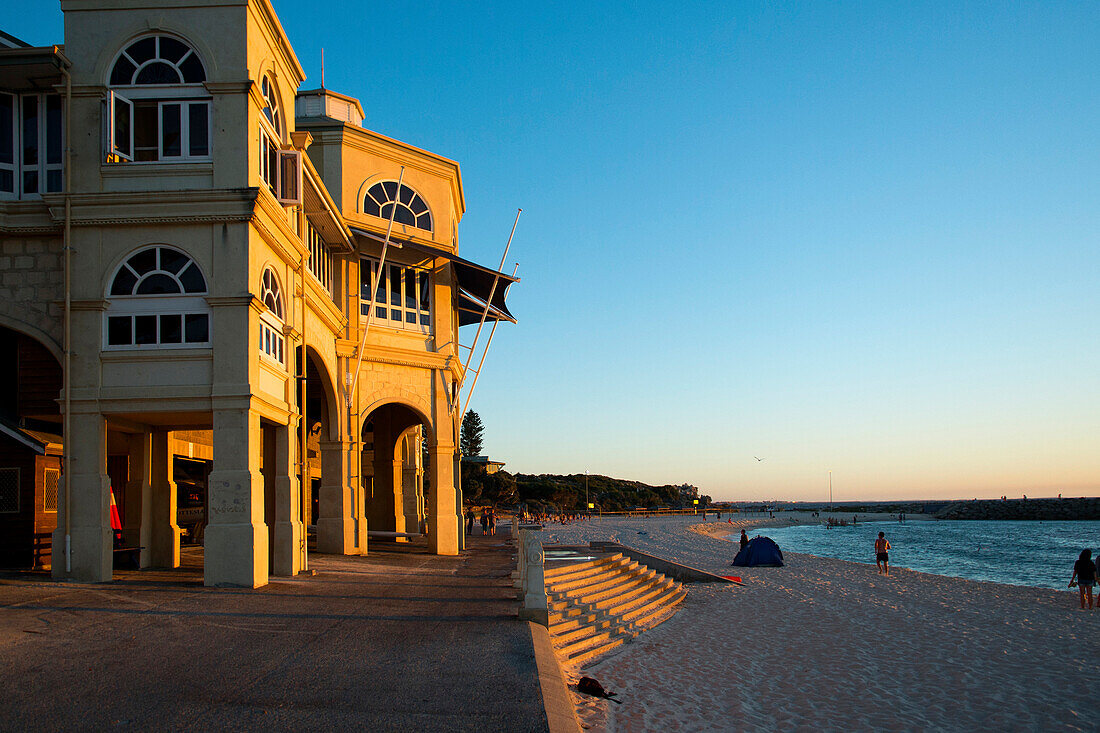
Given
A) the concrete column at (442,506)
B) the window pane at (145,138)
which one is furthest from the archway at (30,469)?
the concrete column at (442,506)

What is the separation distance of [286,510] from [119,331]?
485 centimetres

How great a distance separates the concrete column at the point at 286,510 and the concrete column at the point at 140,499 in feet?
8.98

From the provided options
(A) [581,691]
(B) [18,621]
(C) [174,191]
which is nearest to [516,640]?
(A) [581,691]

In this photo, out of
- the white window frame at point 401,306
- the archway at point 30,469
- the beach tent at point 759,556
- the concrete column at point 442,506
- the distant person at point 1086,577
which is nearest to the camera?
the archway at point 30,469

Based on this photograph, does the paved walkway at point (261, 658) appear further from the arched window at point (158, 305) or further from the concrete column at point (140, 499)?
the arched window at point (158, 305)

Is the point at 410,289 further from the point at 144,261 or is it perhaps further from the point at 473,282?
the point at 144,261

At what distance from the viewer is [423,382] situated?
76.7 feet

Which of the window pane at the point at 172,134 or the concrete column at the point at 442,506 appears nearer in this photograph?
the window pane at the point at 172,134

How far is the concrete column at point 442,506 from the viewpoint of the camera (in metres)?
22.8

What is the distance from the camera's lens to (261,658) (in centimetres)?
828

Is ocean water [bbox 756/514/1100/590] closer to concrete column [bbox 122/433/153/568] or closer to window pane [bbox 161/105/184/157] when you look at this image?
concrete column [bbox 122/433/153/568]

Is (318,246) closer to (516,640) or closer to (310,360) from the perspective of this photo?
(310,360)

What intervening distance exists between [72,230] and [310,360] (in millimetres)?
7004

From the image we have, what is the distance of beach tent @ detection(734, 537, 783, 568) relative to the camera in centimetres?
3212
